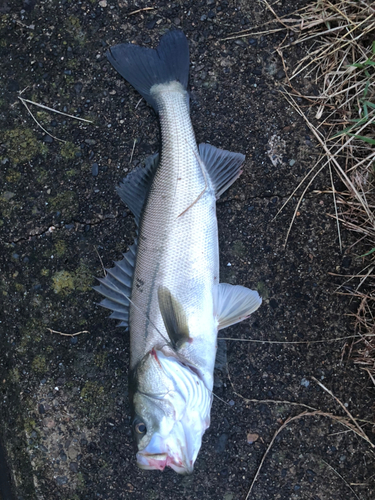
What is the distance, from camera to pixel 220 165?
232 centimetres

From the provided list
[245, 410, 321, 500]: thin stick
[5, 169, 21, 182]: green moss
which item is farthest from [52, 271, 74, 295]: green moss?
[245, 410, 321, 500]: thin stick

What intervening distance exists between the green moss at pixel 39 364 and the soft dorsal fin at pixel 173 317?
111 cm

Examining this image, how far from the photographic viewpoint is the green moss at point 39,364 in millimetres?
2570

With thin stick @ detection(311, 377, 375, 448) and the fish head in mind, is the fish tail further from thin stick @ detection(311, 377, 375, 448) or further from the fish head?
thin stick @ detection(311, 377, 375, 448)

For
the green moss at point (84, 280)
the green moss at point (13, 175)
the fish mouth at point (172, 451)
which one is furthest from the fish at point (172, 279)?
the green moss at point (13, 175)

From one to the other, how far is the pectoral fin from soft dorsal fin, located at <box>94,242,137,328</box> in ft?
1.78

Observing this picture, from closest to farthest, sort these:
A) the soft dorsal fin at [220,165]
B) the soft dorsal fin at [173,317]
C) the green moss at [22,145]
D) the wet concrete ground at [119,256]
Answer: the soft dorsal fin at [173,317] < the soft dorsal fin at [220,165] < the wet concrete ground at [119,256] < the green moss at [22,145]

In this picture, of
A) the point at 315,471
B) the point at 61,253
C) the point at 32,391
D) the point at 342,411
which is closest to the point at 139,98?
the point at 61,253

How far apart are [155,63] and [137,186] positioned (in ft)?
2.66

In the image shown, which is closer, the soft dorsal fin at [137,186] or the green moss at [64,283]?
the soft dorsal fin at [137,186]

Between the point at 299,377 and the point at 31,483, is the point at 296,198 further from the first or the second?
the point at 31,483

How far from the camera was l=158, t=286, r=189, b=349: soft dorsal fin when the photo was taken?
2039 millimetres

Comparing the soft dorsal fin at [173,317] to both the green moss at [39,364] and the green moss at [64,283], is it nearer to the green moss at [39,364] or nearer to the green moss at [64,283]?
the green moss at [64,283]

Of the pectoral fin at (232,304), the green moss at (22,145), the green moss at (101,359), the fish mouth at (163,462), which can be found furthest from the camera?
the green moss at (22,145)
